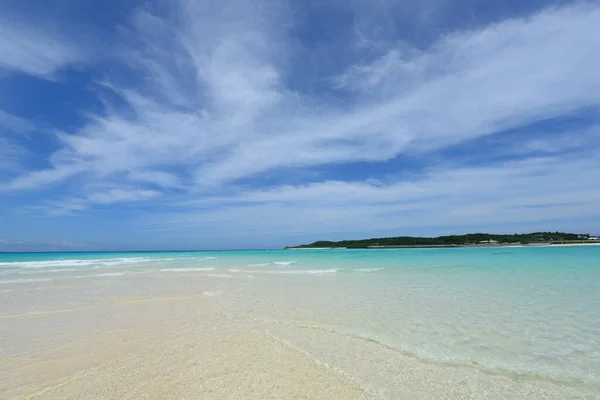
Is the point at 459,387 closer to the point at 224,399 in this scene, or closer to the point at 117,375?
the point at 224,399

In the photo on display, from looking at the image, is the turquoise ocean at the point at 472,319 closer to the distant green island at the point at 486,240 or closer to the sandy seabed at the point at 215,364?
the sandy seabed at the point at 215,364

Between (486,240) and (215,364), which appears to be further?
(486,240)

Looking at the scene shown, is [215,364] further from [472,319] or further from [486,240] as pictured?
[486,240]

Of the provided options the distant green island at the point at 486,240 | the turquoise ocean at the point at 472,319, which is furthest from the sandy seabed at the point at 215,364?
the distant green island at the point at 486,240

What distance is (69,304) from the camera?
10.5m

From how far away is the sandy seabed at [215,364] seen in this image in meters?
4.08

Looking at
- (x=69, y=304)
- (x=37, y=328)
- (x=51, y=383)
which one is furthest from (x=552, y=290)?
(x=69, y=304)

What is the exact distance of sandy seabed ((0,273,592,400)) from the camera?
13.4 ft

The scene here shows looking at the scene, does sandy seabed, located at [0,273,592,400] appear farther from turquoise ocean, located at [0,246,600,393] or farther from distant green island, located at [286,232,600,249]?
distant green island, located at [286,232,600,249]

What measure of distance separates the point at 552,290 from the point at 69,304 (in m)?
16.4

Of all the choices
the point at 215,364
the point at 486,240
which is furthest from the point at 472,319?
the point at 486,240

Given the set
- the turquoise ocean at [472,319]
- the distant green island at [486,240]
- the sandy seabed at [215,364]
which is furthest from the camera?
the distant green island at [486,240]

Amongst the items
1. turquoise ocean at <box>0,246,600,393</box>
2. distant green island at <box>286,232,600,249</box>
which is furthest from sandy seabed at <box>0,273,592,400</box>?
distant green island at <box>286,232,600,249</box>

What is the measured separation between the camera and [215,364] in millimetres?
4973
